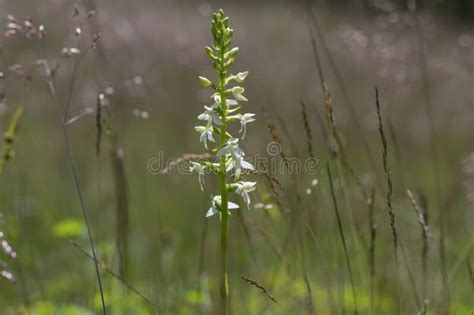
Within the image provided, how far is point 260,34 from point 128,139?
23.1 feet

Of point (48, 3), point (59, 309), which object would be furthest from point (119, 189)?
point (48, 3)

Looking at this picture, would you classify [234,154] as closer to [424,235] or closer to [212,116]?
[212,116]

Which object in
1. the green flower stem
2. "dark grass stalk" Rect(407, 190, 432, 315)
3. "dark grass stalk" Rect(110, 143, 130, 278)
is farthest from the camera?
"dark grass stalk" Rect(110, 143, 130, 278)

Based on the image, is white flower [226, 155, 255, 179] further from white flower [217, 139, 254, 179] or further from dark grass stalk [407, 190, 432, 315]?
dark grass stalk [407, 190, 432, 315]

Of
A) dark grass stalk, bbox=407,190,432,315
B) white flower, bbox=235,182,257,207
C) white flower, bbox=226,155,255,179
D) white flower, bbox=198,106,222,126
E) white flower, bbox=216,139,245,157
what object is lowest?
dark grass stalk, bbox=407,190,432,315

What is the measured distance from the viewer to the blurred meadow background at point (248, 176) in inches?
118

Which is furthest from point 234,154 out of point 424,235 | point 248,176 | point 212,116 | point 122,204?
point 248,176

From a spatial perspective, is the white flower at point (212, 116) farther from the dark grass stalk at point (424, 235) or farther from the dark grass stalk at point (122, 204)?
the dark grass stalk at point (122, 204)

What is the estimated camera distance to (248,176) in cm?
473

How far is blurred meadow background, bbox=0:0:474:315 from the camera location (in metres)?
3.00

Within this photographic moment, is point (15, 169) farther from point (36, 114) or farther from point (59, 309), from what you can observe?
point (59, 309)

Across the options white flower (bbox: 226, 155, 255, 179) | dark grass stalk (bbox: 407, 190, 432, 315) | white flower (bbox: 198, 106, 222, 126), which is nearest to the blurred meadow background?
dark grass stalk (bbox: 407, 190, 432, 315)

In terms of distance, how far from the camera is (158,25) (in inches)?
360

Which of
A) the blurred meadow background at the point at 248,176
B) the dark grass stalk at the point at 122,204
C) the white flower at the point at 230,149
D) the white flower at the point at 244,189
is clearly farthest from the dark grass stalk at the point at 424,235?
the dark grass stalk at the point at 122,204
